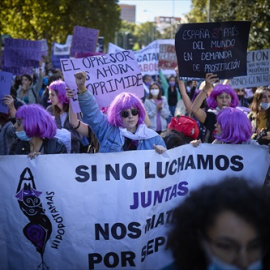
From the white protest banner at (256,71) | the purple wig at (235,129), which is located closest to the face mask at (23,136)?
the purple wig at (235,129)

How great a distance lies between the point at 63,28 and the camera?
34.4 metres

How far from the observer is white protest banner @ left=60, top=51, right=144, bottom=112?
5.04 meters

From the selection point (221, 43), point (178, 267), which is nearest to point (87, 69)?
point (221, 43)

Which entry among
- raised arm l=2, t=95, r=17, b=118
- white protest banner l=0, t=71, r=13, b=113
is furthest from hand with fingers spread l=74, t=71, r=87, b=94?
white protest banner l=0, t=71, r=13, b=113

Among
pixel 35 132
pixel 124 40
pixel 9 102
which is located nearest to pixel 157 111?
pixel 9 102

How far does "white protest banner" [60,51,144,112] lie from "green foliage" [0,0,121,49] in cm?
2210

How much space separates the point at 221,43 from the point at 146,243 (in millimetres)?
3018

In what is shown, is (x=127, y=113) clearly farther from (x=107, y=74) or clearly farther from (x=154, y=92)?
(x=154, y=92)

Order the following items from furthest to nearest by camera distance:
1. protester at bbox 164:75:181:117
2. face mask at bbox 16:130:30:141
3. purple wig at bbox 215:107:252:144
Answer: protester at bbox 164:75:181:117, face mask at bbox 16:130:30:141, purple wig at bbox 215:107:252:144

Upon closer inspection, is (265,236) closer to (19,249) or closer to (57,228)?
(57,228)

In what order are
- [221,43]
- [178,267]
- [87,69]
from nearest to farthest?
[178,267]
[87,69]
[221,43]

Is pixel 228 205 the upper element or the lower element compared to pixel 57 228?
upper

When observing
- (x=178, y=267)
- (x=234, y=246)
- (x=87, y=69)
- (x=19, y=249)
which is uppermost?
(x=87, y=69)

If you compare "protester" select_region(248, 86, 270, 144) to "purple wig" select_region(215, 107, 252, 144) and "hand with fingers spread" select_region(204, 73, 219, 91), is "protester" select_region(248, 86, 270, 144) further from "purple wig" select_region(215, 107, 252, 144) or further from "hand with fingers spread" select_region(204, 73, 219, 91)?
"purple wig" select_region(215, 107, 252, 144)
